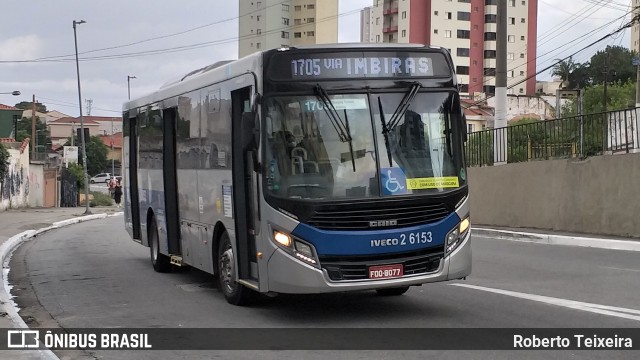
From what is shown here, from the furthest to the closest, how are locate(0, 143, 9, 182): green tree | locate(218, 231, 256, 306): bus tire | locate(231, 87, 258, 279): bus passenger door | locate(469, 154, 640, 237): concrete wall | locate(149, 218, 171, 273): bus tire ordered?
locate(0, 143, 9, 182): green tree
locate(469, 154, 640, 237): concrete wall
locate(149, 218, 171, 273): bus tire
locate(218, 231, 256, 306): bus tire
locate(231, 87, 258, 279): bus passenger door

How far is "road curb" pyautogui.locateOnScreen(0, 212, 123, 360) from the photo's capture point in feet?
28.4

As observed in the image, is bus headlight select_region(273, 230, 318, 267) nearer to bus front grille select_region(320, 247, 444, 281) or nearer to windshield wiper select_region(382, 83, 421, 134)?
bus front grille select_region(320, 247, 444, 281)

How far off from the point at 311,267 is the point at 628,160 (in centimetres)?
1280

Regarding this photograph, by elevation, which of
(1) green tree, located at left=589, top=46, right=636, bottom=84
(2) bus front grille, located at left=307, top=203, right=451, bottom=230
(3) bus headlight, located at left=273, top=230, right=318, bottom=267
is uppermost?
(1) green tree, located at left=589, top=46, right=636, bottom=84

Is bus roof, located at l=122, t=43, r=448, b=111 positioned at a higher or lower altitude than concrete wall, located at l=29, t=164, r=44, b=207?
higher

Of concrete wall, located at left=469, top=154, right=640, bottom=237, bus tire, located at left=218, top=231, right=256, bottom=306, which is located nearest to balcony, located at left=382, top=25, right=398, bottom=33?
concrete wall, located at left=469, top=154, right=640, bottom=237

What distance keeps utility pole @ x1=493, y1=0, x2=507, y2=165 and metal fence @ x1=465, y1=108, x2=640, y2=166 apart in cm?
3

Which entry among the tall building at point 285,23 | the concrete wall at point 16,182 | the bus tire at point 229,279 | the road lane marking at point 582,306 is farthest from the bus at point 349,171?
the tall building at point 285,23

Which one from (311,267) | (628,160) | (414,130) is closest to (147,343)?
(311,267)

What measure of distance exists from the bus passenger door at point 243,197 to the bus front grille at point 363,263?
3.40 ft

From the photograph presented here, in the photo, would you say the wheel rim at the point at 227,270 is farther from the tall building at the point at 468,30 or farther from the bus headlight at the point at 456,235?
the tall building at the point at 468,30

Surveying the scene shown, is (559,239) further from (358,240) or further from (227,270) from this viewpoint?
(358,240)

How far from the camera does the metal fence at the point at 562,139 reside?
18.4 metres

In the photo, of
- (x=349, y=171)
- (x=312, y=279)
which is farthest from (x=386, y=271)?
(x=349, y=171)
